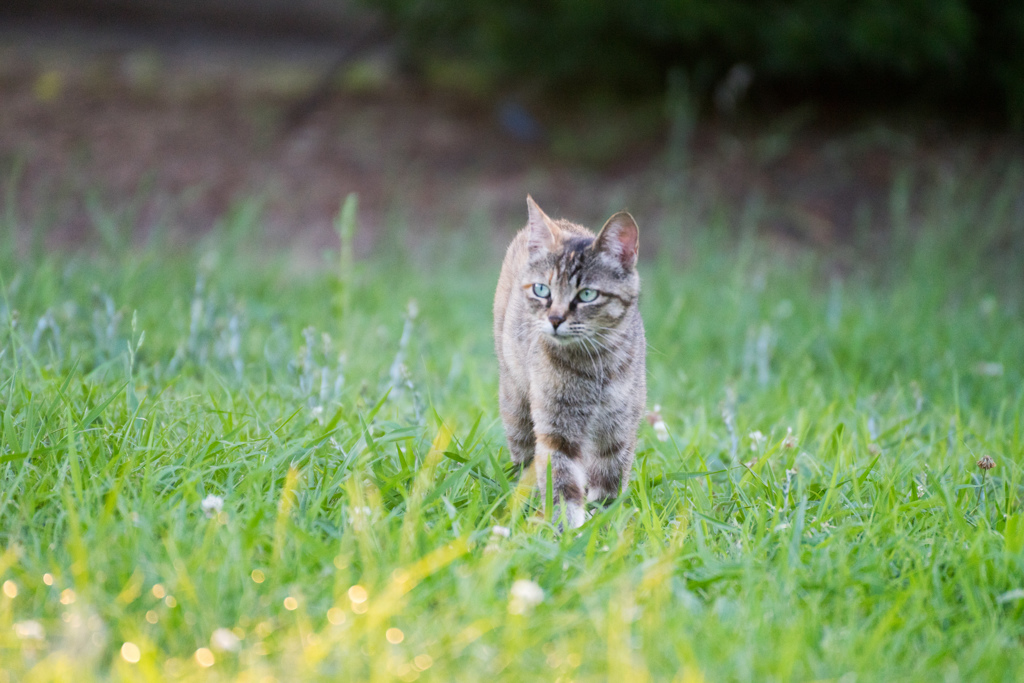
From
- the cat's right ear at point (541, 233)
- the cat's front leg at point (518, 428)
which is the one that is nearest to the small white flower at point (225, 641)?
the cat's front leg at point (518, 428)

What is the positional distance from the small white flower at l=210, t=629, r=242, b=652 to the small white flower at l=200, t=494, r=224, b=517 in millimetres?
393

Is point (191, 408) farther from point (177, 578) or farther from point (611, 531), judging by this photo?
point (611, 531)

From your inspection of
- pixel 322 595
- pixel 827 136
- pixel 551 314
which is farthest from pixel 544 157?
pixel 322 595

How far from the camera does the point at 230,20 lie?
10.4 meters

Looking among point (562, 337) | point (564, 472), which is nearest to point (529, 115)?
point (562, 337)

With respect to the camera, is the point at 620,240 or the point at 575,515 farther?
the point at 620,240

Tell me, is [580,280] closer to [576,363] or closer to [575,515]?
[576,363]

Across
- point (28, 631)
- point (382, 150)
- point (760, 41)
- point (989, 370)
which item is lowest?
point (28, 631)

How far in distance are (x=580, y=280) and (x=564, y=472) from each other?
0.56 m

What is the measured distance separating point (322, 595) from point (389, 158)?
260 inches

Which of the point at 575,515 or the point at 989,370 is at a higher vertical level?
the point at 989,370

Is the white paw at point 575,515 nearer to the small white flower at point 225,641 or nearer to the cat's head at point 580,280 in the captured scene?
the cat's head at point 580,280

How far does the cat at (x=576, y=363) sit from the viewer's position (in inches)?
93.7

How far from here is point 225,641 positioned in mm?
1488
